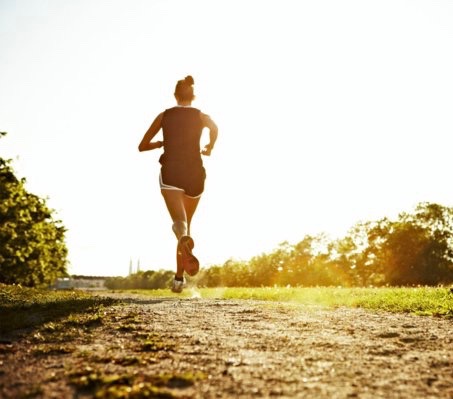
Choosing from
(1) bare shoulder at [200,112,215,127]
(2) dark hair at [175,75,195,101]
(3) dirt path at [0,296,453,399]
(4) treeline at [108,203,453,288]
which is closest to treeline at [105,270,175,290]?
(4) treeline at [108,203,453,288]

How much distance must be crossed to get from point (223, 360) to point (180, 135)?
4166mm

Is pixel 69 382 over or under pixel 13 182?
under

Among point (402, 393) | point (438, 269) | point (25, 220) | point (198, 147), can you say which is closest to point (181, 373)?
point (402, 393)

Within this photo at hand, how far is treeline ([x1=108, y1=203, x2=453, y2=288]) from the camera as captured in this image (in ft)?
238

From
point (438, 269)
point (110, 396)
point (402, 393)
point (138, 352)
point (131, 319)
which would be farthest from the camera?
point (438, 269)

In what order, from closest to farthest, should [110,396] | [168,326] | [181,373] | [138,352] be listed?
[110,396] → [181,373] → [138,352] → [168,326]

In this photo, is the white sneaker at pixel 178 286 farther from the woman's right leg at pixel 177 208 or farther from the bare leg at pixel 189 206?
the bare leg at pixel 189 206

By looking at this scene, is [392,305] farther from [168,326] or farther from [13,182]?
[13,182]

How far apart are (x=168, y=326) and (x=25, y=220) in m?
22.2

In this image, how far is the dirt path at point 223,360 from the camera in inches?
108

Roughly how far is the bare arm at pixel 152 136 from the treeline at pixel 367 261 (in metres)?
59.0

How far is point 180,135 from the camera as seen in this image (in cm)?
699

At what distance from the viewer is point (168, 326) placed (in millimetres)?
5051

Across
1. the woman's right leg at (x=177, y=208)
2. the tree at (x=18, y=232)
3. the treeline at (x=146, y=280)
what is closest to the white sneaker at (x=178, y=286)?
the woman's right leg at (x=177, y=208)
